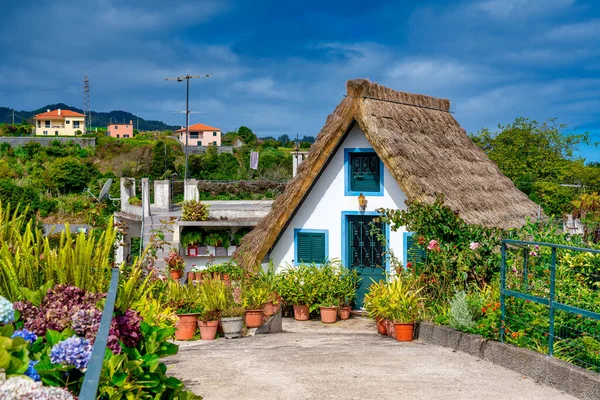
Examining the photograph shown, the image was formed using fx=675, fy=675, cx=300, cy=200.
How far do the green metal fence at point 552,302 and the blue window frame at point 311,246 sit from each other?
17.9 ft

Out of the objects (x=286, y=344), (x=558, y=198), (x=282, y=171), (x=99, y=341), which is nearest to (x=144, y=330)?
(x=99, y=341)

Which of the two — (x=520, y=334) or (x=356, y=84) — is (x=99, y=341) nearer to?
(x=520, y=334)

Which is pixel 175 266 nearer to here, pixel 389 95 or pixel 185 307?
pixel 185 307

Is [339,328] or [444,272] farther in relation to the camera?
[339,328]

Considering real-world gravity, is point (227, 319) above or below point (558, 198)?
below

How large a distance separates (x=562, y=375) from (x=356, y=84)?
7.94 metres

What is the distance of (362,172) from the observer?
524 inches

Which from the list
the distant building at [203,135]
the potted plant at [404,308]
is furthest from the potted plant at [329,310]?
the distant building at [203,135]

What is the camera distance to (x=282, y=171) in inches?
2213

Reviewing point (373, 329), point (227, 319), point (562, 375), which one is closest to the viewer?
point (562, 375)

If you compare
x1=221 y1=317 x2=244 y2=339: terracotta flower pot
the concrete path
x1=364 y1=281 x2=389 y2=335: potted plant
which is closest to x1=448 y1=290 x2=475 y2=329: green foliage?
the concrete path

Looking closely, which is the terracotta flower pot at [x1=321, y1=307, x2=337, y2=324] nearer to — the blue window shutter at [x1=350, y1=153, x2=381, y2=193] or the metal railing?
the blue window shutter at [x1=350, y1=153, x2=381, y2=193]

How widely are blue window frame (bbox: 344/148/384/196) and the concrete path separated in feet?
14.0

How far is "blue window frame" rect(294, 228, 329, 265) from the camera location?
1352 cm
